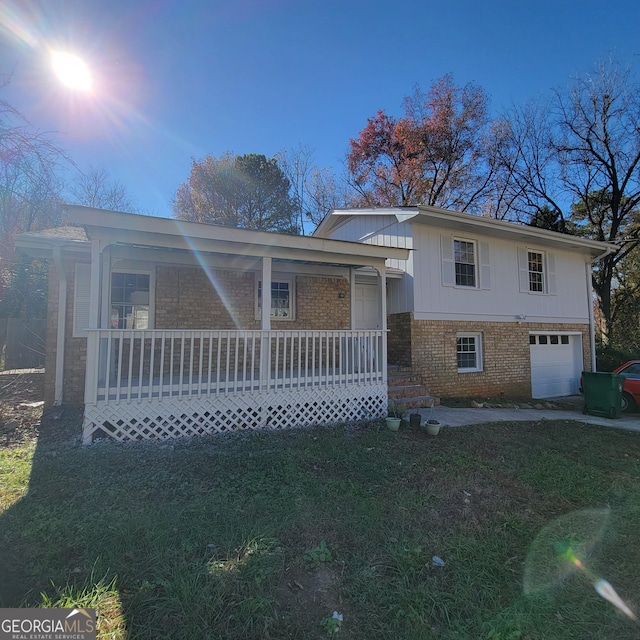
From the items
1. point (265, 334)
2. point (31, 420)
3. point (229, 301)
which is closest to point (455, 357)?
point (265, 334)

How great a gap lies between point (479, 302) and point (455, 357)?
5.89 ft

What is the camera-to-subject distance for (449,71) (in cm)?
1820

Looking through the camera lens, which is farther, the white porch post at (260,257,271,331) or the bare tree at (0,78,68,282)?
the white porch post at (260,257,271,331)

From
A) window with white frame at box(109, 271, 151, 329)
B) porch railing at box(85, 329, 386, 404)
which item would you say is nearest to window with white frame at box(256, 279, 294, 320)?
Result: porch railing at box(85, 329, 386, 404)

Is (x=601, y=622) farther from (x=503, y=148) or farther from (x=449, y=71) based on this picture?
(x=449, y=71)

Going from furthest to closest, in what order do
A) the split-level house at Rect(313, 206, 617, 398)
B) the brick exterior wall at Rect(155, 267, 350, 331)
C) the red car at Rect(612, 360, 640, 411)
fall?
1. the split-level house at Rect(313, 206, 617, 398)
2. the red car at Rect(612, 360, 640, 411)
3. the brick exterior wall at Rect(155, 267, 350, 331)

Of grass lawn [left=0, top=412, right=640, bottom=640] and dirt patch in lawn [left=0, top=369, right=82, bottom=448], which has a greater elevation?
dirt patch in lawn [left=0, top=369, right=82, bottom=448]

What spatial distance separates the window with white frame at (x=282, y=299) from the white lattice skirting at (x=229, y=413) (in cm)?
301

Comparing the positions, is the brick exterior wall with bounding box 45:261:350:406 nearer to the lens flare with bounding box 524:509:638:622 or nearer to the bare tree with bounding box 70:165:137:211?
the lens flare with bounding box 524:509:638:622

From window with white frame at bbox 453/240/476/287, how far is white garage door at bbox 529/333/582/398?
10.3ft

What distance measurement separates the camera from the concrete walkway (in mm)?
7193

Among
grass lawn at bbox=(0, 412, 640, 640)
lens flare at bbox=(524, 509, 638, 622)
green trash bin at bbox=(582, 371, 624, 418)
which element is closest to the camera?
grass lawn at bbox=(0, 412, 640, 640)

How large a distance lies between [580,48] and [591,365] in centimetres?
1052

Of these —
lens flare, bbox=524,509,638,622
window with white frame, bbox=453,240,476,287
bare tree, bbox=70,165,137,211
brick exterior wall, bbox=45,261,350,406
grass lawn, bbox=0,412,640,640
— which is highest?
bare tree, bbox=70,165,137,211
